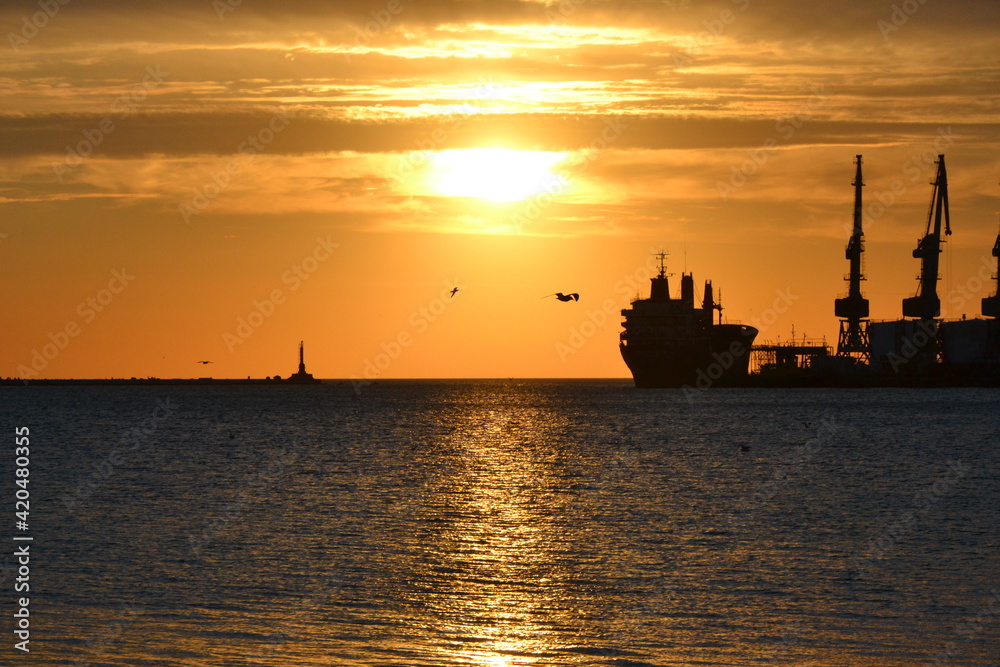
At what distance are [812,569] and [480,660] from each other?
1345 centimetres

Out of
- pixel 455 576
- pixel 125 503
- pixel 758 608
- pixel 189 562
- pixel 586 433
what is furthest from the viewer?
pixel 586 433

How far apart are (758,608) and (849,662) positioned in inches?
180

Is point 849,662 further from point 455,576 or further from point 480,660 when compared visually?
point 455,576

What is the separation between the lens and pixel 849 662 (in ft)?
72.7

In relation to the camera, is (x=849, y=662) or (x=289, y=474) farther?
(x=289, y=474)

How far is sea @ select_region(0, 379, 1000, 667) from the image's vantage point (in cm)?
2325

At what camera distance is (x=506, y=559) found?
32.5 metres

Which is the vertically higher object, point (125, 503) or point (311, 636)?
point (125, 503)

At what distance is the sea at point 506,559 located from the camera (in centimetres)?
2325

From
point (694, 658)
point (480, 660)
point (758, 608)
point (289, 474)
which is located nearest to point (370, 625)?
point (480, 660)

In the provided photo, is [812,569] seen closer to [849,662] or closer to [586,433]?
[849,662]

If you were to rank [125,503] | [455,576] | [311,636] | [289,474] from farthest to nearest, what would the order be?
[289,474], [125,503], [455,576], [311,636]

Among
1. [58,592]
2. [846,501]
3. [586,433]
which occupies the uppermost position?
[586,433]

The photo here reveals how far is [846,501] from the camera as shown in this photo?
157ft
